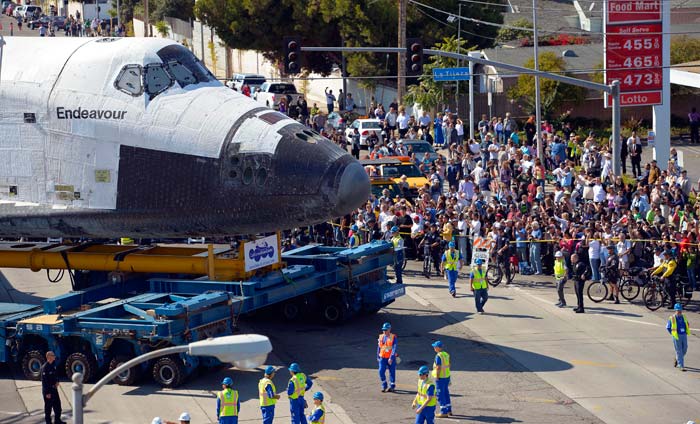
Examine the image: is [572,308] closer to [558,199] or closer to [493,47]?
[558,199]

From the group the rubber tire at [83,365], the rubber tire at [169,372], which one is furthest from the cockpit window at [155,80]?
the rubber tire at [83,365]

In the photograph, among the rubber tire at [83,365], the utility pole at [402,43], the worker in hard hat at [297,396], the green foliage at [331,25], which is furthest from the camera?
the green foliage at [331,25]

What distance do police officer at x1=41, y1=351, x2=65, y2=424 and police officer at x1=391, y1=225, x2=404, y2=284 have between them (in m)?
10.5

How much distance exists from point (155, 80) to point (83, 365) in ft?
17.3

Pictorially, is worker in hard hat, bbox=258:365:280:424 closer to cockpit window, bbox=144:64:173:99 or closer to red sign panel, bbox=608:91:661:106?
cockpit window, bbox=144:64:173:99

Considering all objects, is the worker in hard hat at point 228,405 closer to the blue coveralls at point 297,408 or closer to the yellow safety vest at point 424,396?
the blue coveralls at point 297,408

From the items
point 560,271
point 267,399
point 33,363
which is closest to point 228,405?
point 267,399

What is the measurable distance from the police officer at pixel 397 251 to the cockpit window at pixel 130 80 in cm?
915

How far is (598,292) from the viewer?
27609mm

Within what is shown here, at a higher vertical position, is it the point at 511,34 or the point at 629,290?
the point at 511,34

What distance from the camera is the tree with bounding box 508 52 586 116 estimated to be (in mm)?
50969

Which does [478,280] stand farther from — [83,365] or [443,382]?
[83,365]

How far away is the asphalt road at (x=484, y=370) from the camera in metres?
19.8

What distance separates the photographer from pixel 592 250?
28.4 meters
